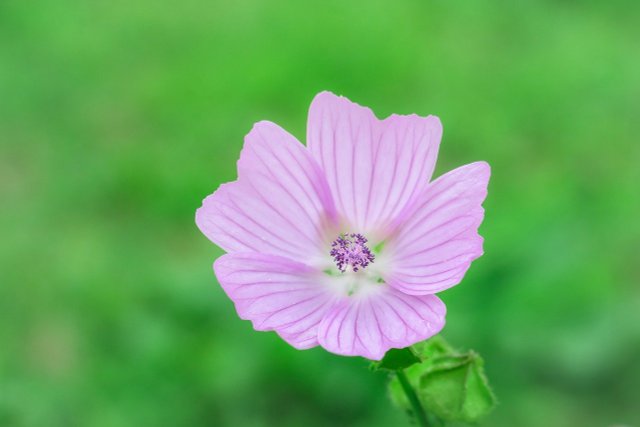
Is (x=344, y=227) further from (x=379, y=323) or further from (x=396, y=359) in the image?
(x=396, y=359)

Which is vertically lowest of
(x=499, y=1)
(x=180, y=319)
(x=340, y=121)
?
(x=340, y=121)

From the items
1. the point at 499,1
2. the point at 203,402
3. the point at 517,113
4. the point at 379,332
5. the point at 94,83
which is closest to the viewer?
the point at 379,332

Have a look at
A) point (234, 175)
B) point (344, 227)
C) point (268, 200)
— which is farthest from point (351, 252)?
point (234, 175)

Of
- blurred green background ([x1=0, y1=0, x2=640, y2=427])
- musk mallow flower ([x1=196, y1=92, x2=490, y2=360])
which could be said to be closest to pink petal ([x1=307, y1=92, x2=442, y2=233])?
musk mallow flower ([x1=196, y1=92, x2=490, y2=360])

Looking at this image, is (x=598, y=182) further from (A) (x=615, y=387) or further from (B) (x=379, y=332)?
(B) (x=379, y=332)

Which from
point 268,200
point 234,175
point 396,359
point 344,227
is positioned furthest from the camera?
point 234,175

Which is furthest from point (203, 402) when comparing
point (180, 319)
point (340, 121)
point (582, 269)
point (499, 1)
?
point (499, 1)
